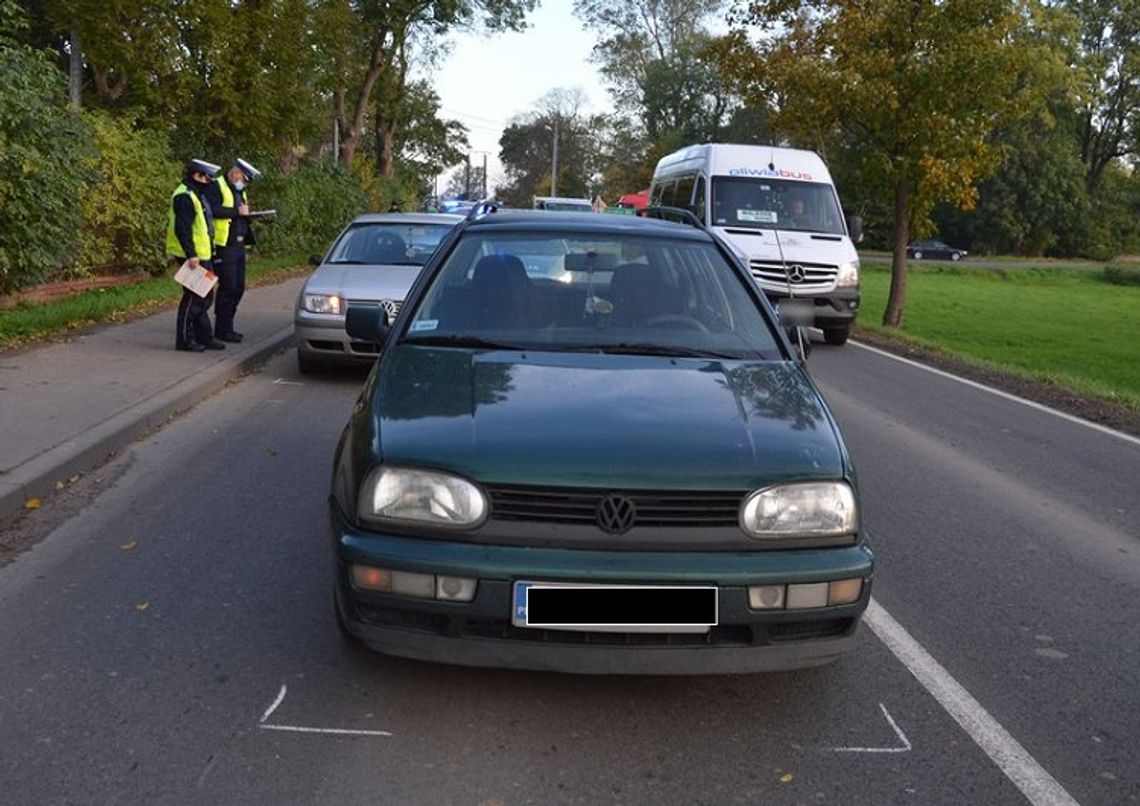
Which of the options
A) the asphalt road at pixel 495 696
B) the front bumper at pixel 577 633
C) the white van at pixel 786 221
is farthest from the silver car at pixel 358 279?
the front bumper at pixel 577 633

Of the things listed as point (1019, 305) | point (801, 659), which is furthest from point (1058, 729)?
point (1019, 305)

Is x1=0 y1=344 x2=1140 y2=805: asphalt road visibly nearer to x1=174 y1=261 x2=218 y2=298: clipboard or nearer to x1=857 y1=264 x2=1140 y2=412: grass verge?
x1=174 y1=261 x2=218 y2=298: clipboard

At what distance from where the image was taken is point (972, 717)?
3.94m

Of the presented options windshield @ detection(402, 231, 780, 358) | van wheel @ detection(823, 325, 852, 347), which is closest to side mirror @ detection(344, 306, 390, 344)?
windshield @ detection(402, 231, 780, 358)

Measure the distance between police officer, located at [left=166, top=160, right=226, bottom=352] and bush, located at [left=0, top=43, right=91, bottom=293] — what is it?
1790mm

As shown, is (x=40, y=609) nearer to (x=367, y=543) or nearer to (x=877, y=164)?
(x=367, y=543)

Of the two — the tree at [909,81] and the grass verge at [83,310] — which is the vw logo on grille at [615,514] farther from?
the tree at [909,81]

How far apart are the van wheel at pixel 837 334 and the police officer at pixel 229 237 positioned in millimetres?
8122

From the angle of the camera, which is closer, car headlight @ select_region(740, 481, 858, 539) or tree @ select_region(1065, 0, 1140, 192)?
car headlight @ select_region(740, 481, 858, 539)

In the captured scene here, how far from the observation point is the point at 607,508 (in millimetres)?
3518

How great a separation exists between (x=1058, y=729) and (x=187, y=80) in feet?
62.8

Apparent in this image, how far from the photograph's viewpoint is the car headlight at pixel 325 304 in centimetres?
1057

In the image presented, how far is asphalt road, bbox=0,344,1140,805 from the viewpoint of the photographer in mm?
3410

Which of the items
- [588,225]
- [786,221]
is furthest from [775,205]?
[588,225]
